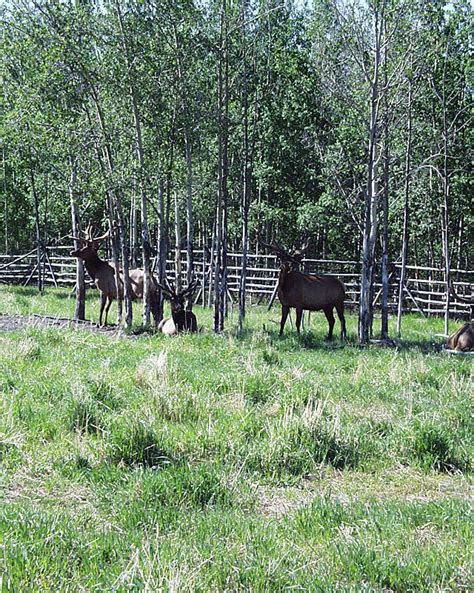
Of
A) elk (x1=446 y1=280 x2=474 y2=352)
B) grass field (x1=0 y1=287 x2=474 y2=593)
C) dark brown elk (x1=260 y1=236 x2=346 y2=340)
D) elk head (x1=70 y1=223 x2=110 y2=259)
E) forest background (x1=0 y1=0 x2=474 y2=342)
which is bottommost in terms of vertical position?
elk (x1=446 y1=280 x2=474 y2=352)

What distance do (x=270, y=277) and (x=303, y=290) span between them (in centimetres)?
1075

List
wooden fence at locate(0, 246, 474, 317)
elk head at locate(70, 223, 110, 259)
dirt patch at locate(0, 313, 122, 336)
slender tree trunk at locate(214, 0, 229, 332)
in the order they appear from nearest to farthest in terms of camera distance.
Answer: dirt patch at locate(0, 313, 122, 336), slender tree trunk at locate(214, 0, 229, 332), elk head at locate(70, 223, 110, 259), wooden fence at locate(0, 246, 474, 317)

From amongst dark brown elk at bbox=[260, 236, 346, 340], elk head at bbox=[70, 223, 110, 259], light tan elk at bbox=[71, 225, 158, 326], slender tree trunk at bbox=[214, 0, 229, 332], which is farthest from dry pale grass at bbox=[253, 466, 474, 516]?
elk head at bbox=[70, 223, 110, 259]

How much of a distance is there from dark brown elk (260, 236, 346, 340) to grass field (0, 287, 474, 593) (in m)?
7.11

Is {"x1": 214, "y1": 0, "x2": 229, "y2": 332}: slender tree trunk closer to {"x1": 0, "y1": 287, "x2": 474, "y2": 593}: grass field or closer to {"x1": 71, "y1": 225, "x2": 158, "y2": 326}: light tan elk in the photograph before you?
{"x1": 71, "y1": 225, "x2": 158, "y2": 326}: light tan elk

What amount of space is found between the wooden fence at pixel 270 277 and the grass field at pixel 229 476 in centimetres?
1326

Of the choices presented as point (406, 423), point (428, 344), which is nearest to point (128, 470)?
point (406, 423)

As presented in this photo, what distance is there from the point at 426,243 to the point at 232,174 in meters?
9.88

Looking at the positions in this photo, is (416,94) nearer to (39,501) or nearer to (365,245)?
(365,245)

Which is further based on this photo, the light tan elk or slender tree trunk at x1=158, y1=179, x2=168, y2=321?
the light tan elk

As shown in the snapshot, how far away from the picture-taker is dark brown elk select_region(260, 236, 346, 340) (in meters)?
17.2

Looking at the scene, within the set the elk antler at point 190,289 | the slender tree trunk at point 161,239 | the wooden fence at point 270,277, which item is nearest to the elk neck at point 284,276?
the elk antler at point 190,289

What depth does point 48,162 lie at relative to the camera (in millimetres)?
16719

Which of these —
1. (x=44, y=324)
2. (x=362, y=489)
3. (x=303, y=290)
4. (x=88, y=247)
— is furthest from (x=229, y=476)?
(x=88, y=247)
